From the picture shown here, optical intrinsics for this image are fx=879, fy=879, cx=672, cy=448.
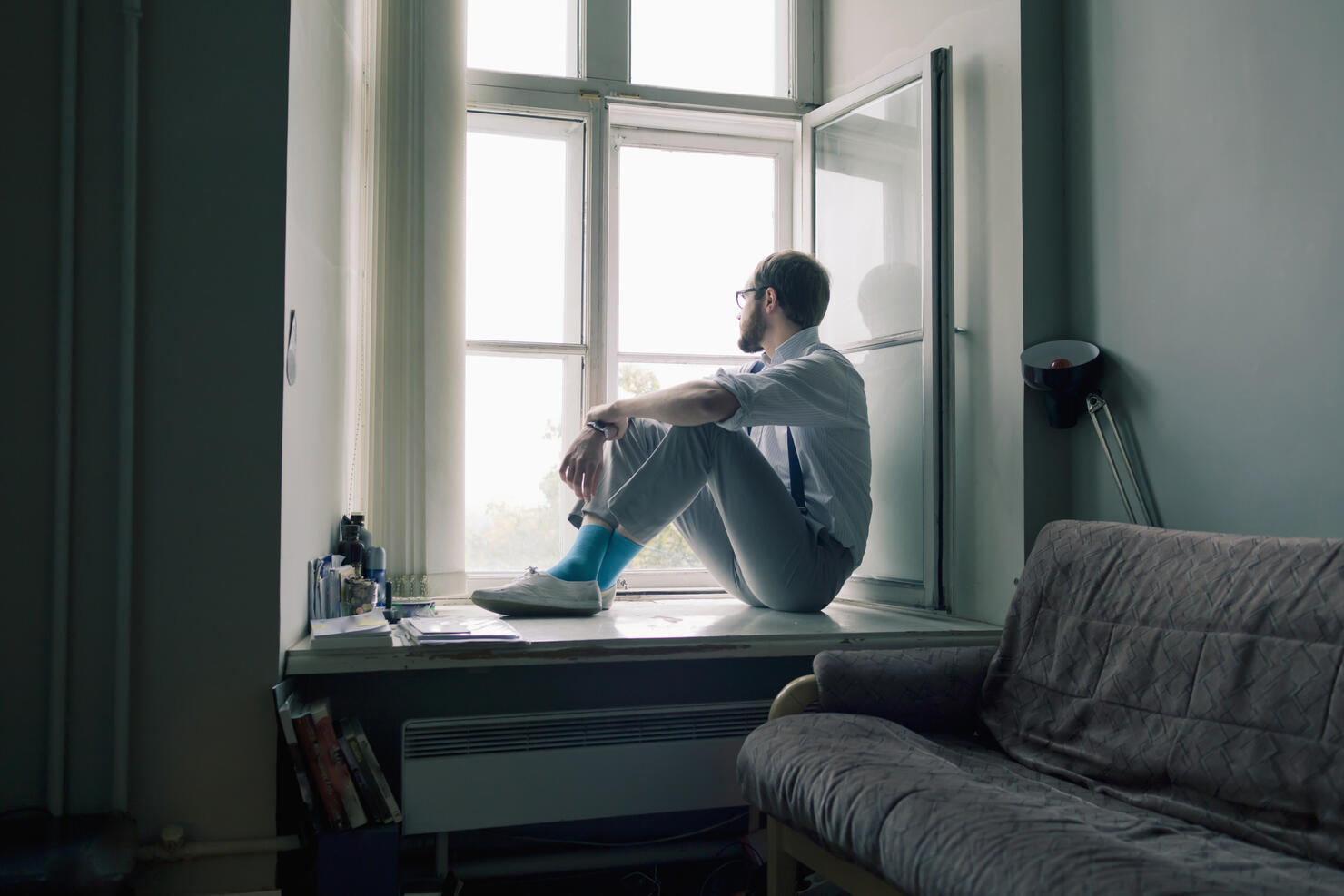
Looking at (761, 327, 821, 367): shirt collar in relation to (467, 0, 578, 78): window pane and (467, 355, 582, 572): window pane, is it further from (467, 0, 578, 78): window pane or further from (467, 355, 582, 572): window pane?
(467, 0, 578, 78): window pane

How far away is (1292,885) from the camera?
900mm

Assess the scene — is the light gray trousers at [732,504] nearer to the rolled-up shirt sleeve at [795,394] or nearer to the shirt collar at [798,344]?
the rolled-up shirt sleeve at [795,394]

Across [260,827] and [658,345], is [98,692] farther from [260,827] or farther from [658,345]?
[658,345]

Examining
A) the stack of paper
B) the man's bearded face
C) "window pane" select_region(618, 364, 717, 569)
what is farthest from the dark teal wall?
the stack of paper

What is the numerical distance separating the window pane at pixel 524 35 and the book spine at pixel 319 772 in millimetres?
1949

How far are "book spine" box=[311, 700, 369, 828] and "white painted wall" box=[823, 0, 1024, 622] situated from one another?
143cm

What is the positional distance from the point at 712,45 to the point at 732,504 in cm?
164

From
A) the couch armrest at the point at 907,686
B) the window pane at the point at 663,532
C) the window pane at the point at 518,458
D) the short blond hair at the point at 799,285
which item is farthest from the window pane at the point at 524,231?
the couch armrest at the point at 907,686

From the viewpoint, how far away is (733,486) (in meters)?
2.05

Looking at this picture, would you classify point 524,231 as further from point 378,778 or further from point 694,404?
point 378,778

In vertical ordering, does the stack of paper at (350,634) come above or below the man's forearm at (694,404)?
below

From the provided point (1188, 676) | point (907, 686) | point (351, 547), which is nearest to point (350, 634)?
point (351, 547)

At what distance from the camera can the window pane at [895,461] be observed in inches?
90.2

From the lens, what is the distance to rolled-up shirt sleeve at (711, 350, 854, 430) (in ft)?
6.56
